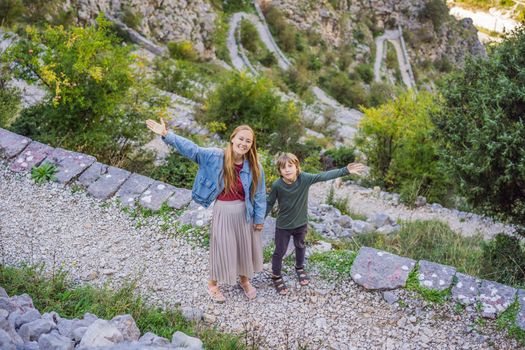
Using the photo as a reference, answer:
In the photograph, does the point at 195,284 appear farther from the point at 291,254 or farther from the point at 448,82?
the point at 448,82

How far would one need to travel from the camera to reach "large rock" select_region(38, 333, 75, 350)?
9.60ft

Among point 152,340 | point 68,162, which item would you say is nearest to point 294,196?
point 152,340

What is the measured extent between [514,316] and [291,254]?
7.63ft

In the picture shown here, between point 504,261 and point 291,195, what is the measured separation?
2870 mm

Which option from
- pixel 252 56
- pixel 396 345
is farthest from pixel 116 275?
pixel 252 56

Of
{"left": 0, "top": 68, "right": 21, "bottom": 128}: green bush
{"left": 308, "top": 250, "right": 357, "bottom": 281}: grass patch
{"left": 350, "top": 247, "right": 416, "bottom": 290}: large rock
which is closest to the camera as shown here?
{"left": 350, "top": 247, "right": 416, "bottom": 290}: large rock

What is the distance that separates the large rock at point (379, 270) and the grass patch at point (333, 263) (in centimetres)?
11

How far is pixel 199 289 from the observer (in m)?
4.78

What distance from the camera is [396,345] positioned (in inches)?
168

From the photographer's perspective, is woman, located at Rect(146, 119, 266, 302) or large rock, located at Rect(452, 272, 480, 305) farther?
large rock, located at Rect(452, 272, 480, 305)

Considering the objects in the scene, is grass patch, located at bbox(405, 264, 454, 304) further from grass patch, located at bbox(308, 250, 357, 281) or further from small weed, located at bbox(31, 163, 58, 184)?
small weed, located at bbox(31, 163, 58, 184)

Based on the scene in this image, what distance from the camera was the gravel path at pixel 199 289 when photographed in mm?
4320

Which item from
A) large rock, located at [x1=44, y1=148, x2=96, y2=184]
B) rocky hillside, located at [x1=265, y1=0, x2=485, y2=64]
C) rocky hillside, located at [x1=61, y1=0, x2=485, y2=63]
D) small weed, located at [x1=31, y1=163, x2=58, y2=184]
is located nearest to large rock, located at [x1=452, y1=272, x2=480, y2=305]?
large rock, located at [x1=44, y1=148, x2=96, y2=184]

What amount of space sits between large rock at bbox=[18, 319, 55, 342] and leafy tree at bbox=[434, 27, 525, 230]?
14.3 ft
